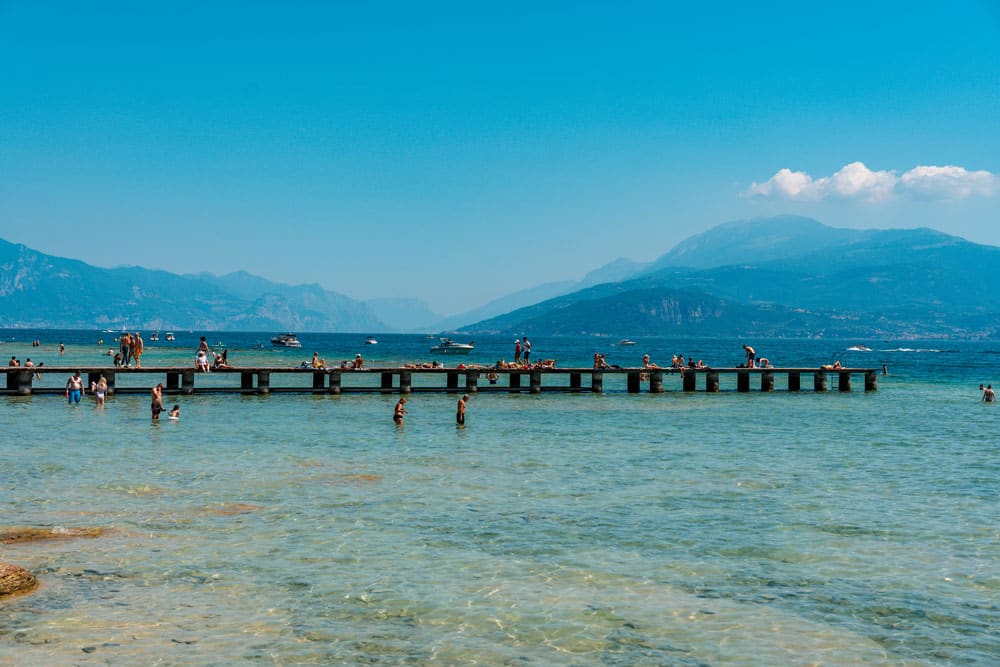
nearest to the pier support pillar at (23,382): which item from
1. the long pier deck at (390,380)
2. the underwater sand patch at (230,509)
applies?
the long pier deck at (390,380)

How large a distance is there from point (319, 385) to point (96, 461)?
30025mm

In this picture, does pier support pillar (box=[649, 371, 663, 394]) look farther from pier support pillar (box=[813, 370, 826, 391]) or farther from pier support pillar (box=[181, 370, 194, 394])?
pier support pillar (box=[181, 370, 194, 394])

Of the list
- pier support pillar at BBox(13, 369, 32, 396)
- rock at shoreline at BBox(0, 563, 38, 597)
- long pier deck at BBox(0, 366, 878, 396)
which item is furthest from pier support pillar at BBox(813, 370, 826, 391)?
rock at shoreline at BBox(0, 563, 38, 597)

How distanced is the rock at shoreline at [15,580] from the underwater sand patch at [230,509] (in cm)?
600

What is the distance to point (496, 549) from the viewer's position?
1819 cm

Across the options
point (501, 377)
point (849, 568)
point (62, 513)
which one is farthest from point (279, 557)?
point (501, 377)

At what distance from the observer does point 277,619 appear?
45.3ft

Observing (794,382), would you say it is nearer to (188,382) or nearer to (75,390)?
(188,382)

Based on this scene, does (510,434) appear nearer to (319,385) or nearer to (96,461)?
(96,461)

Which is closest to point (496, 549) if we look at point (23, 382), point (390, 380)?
point (390, 380)

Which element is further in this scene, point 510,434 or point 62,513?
point 510,434

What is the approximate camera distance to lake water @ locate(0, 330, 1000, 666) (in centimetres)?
1302

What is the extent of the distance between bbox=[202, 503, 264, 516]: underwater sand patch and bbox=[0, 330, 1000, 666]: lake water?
0.88 feet

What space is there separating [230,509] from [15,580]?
695 centimetres
